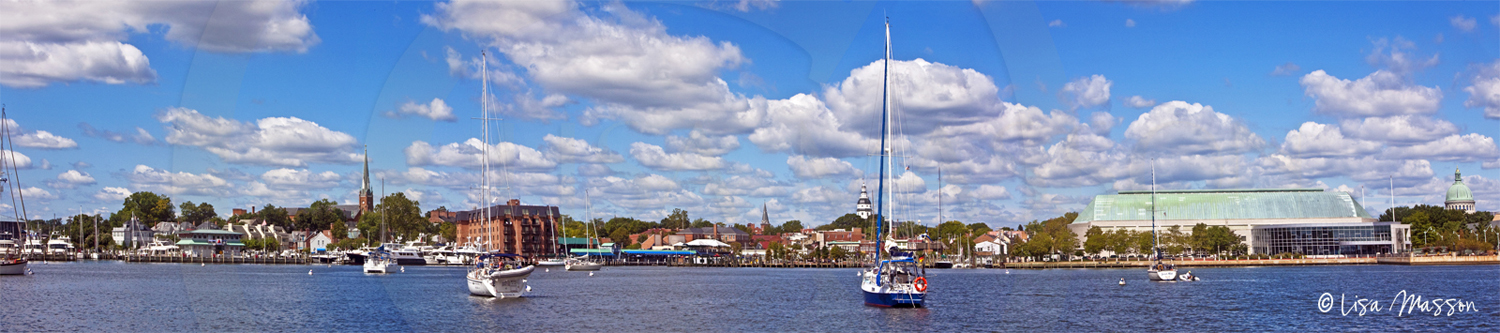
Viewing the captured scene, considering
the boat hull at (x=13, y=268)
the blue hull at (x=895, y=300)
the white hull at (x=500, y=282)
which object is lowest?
the blue hull at (x=895, y=300)

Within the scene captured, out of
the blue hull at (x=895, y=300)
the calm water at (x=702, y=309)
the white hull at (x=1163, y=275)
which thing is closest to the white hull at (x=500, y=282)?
the calm water at (x=702, y=309)

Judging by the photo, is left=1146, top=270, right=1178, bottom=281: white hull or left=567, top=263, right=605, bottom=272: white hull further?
left=567, top=263, right=605, bottom=272: white hull

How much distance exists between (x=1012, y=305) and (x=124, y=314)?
5331 cm

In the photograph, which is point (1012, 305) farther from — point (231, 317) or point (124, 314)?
point (124, 314)

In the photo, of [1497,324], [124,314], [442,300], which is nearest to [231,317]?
[124,314]

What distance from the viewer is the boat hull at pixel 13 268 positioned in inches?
4459

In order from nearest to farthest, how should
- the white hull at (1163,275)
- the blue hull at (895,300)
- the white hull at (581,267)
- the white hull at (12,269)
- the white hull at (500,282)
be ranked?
the blue hull at (895,300), the white hull at (500,282), the white hull at (1163,275), the white hull at (12,269), the white hull at (581,267)

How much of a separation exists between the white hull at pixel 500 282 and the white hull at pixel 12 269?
66040mm

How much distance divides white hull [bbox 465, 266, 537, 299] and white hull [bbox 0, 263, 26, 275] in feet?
217

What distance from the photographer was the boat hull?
113250 mm

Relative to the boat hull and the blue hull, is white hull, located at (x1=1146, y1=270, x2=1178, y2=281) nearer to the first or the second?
the blue hull

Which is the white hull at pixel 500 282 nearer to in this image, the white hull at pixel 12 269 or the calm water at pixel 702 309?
the calm water at pixel 702 309

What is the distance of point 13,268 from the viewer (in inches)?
4510

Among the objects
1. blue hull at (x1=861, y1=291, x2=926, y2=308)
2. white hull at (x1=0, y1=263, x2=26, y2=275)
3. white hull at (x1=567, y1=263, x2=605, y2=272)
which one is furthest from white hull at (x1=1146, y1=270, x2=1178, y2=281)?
white hull at (x1=0, y1=263, x2=26, y2=275)
